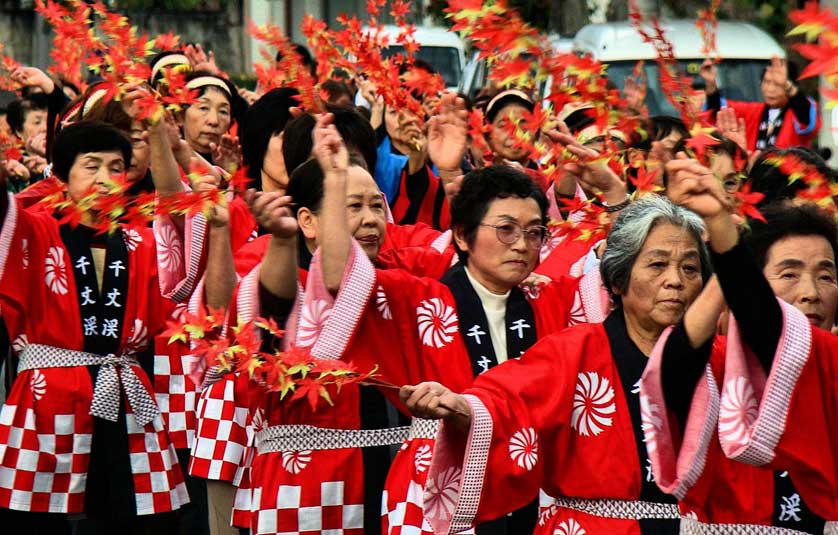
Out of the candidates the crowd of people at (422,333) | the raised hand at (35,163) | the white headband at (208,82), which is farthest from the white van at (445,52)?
the crowd of people at (422,333)

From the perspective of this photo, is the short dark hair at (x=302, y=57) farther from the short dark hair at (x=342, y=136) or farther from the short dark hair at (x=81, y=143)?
the short dark hair at (x=81, y=143)

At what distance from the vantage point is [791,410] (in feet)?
12.5

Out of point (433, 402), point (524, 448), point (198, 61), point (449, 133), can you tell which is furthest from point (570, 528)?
point (198, 61)

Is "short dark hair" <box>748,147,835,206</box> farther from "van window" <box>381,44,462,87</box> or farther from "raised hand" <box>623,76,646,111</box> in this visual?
"van window" <box>381,44,462,87</box>

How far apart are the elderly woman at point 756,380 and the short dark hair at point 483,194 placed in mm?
971

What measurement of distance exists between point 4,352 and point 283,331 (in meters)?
3.78

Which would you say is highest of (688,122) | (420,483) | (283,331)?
(688,122)

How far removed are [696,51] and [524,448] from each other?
915 centimetres

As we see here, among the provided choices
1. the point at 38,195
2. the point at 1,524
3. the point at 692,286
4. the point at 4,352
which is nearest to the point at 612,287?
the point at 692,286

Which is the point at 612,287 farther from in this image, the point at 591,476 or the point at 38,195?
the point at 38,195

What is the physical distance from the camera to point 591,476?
4316 millimetres

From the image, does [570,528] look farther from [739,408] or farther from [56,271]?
[56,271]

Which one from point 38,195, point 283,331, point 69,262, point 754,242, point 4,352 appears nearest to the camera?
point 754,242

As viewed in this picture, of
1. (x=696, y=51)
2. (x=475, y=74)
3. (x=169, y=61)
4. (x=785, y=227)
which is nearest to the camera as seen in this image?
(x=785, y=227)
